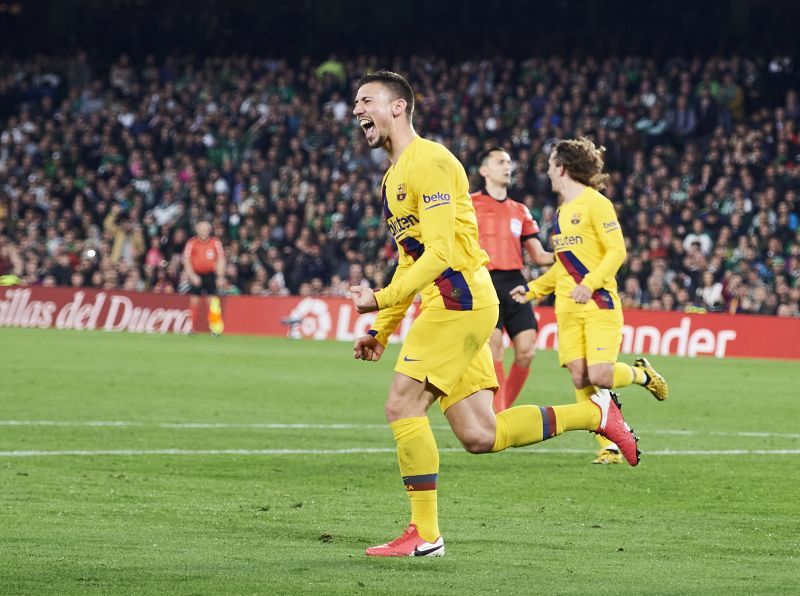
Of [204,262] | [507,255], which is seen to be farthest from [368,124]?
[204,262]

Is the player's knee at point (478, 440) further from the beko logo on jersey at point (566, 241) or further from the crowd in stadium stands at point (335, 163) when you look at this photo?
the crowd in stadium stands at point (335, 163)

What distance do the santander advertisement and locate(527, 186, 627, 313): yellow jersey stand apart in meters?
13.7

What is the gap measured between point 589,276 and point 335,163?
2334cm

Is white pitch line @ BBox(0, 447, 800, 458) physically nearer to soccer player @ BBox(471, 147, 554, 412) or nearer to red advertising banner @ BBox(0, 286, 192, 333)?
soccer player @ BBox(471, 147, 554, 412)

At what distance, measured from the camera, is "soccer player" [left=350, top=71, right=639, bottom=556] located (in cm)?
651

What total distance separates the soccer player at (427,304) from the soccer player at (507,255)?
5.99 metres

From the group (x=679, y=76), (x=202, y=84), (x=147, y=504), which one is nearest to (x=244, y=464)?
(x=147, y=504)

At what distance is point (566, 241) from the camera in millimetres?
11000

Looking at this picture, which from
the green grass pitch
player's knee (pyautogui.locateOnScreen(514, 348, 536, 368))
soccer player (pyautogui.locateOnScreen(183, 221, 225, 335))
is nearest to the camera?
the green grass pitch

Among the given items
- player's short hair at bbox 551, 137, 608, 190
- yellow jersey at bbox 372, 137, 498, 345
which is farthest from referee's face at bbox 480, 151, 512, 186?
yellow jersey at bbox 372, 137, 498, 345

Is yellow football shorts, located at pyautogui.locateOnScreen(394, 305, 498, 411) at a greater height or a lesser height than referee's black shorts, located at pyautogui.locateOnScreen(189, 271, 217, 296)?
lesser

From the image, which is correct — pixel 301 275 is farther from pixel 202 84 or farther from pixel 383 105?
pixel 383 105

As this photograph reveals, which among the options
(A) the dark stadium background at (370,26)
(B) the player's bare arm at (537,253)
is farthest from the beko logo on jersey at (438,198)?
(A) the dark stadium background at (370,26)

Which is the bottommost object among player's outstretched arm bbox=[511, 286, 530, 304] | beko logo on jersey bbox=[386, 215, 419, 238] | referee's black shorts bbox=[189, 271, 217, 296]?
player's outstretched arm bbox=[511, 286, 530, 304]
